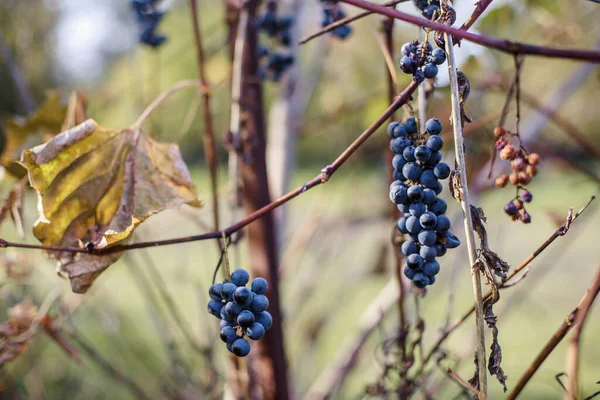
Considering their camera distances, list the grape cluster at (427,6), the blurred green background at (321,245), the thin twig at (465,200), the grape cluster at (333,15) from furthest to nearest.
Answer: the blurred green background at (321,245), the grape cluster at (333,15), the grape cluster at (427,6), the thin twig at (465,200)

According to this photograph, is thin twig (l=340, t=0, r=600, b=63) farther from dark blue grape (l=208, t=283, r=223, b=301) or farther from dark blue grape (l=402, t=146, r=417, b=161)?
dark blue grape (l=208, t=283, r=223, b=301)

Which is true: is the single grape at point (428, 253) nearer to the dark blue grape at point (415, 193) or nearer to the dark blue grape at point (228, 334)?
the dark blue grape at point (415, 193)

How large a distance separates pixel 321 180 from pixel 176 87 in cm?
32

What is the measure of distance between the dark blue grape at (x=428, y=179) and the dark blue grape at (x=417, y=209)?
15 millimetres

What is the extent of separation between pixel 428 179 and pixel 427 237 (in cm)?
4

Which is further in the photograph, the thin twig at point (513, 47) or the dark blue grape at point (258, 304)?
the dark blue grape at point (258, 304)

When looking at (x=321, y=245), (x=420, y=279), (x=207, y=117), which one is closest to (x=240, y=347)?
(x=420, y=279)

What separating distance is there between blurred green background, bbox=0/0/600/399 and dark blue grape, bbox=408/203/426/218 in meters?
0.25

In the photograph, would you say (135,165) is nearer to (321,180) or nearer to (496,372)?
(321,180)

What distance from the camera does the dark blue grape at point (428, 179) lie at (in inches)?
15.5

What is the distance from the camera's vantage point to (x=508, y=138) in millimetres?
472

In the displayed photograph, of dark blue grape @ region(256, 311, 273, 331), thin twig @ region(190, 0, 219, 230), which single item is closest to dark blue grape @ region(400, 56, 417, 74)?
dark blue grape @ region(256, 311, 273, 331)

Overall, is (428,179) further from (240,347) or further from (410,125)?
(240,347)

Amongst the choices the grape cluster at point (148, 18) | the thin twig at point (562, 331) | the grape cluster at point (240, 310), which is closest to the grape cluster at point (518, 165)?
the thin twig at point (562, 331)
